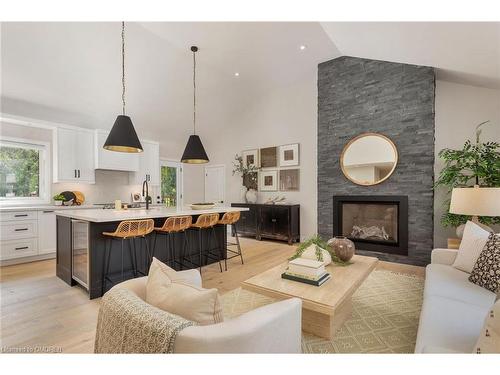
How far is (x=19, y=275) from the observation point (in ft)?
11.5

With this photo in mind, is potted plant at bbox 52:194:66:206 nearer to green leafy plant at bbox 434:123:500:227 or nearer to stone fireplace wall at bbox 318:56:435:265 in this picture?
stone fireplace wall at bbox 318:56:435:265

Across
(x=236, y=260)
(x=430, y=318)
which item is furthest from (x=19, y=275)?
(x=430, y=318)

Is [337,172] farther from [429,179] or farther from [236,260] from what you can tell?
[236,260]

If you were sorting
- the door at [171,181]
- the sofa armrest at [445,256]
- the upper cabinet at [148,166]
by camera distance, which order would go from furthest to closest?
the door at [171,181] → the upper cabinet at [148,166] → the sofa armrest at [445,256]

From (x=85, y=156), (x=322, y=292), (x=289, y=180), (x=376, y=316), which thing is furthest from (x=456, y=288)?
(x=85, y=156)

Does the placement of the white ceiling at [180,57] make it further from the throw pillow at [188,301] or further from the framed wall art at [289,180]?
the throw pillow at [188,301]

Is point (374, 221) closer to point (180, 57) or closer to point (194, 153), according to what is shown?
point (194, 153)

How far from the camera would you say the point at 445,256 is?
256 centimetres

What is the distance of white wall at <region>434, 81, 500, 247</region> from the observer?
3.78m

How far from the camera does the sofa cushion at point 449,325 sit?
4.09ft

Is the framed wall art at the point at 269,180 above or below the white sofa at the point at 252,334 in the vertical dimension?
Result: above

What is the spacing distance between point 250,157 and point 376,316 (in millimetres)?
4783

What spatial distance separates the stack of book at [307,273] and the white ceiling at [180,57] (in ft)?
8.16

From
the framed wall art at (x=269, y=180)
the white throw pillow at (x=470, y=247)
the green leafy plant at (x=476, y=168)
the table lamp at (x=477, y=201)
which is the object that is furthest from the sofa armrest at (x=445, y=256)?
the framed wall art at (x=269, y=180)
